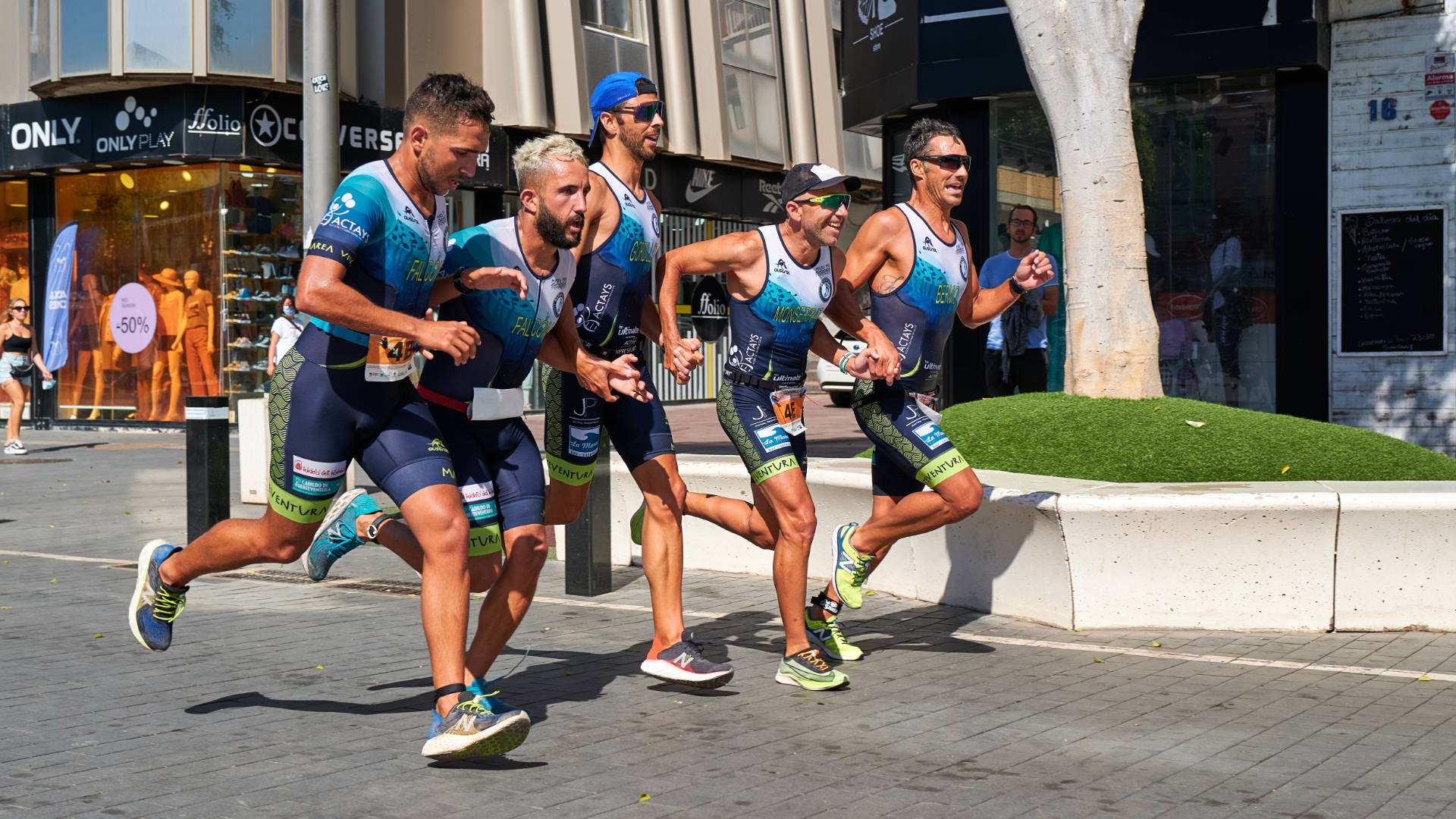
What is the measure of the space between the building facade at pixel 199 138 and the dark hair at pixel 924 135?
16.0 metres

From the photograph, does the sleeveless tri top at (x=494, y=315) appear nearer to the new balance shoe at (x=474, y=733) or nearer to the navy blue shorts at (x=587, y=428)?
the navy blue shorts at (x=587, y=428)

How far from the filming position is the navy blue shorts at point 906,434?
5938 millimetres

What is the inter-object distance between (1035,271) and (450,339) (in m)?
2.74

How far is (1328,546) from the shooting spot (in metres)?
6.54

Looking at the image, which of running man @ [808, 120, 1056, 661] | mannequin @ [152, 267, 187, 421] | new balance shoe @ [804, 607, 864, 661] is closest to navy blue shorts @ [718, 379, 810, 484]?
running man @ [808, 120, 1056, 661]

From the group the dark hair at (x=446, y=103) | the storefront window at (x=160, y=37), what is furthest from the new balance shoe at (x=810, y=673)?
the storefront window at (x=160, y=37)

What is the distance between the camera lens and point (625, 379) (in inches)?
193

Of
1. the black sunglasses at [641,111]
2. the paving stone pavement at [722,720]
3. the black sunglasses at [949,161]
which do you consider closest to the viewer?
the paving stone pavement at [722,720]

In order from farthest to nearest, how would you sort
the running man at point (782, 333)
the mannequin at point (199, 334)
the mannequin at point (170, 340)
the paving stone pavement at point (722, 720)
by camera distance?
the mannequin at point (170, 340) → the mannequin at point (199, 334) → the running man at point (782, 333) → the paving stone pavement at point (722, 720)

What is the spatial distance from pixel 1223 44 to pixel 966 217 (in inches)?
117

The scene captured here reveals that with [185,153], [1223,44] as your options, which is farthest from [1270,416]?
[185,153]

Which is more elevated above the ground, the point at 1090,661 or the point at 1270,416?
the point at 1270,416

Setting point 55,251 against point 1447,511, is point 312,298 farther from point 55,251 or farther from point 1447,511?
point 55,251

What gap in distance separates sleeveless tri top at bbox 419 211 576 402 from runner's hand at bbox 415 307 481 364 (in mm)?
579
